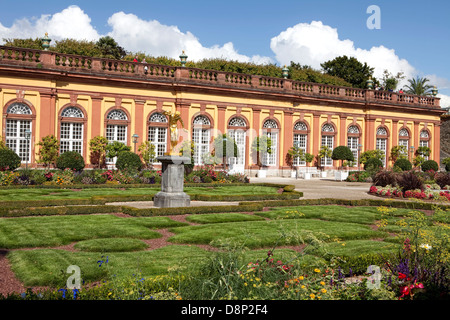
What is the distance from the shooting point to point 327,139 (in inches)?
1387

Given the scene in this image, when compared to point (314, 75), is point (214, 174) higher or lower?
lower

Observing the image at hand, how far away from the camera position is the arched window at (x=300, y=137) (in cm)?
3375

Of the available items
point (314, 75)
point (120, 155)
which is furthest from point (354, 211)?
point (314, 75)

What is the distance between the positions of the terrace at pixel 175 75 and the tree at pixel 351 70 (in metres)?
17.0

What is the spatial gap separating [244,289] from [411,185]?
56.2ft

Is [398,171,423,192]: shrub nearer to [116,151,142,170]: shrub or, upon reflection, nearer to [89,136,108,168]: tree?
[116,151,142,170]: shrub

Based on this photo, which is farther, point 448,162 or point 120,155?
point 448,162

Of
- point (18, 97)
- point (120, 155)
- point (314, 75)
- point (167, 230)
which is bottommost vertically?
point (167, 230)

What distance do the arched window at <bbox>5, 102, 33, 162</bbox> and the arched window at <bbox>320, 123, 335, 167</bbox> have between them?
20642mm

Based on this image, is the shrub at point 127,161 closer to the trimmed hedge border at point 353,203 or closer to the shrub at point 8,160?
the shrub at point 8,160
